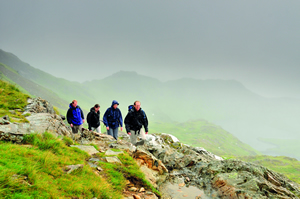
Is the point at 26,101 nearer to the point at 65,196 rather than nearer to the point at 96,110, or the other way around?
the point at 96,110

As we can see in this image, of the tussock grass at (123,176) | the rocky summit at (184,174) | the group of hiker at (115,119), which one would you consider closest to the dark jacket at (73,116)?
the group of hiker at (115,119)

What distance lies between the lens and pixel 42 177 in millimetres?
5016

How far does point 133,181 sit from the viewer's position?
26.0 ft

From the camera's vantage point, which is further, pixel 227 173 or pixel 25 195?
pixel 227 173

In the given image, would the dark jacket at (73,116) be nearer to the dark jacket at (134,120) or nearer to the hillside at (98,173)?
the hillside at (98,173)

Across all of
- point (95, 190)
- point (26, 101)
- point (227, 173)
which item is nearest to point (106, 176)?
point (95, 190)

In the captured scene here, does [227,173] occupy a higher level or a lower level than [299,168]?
higher

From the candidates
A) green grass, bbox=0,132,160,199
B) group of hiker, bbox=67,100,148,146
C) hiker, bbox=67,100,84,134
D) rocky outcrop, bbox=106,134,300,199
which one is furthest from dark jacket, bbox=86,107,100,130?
green grass, bbox=0,132,160,199

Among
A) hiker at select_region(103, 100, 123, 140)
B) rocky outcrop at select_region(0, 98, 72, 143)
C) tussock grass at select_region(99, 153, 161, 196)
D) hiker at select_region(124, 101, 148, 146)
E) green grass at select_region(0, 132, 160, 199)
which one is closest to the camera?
green grass at select_region(0, 132, 160, 199)

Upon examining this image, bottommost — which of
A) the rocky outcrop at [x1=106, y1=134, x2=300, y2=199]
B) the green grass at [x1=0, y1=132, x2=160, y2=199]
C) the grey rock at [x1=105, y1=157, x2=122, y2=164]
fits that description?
the rocky outcrop at [x1=106, y1=134, x2=300, y2=199]

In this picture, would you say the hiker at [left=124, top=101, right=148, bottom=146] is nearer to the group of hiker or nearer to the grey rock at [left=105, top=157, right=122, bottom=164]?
the group of hiker

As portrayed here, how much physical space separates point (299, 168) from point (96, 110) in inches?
6480

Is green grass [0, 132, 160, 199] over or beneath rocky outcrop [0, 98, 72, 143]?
beneath

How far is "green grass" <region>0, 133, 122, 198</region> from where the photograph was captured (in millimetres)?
3967
